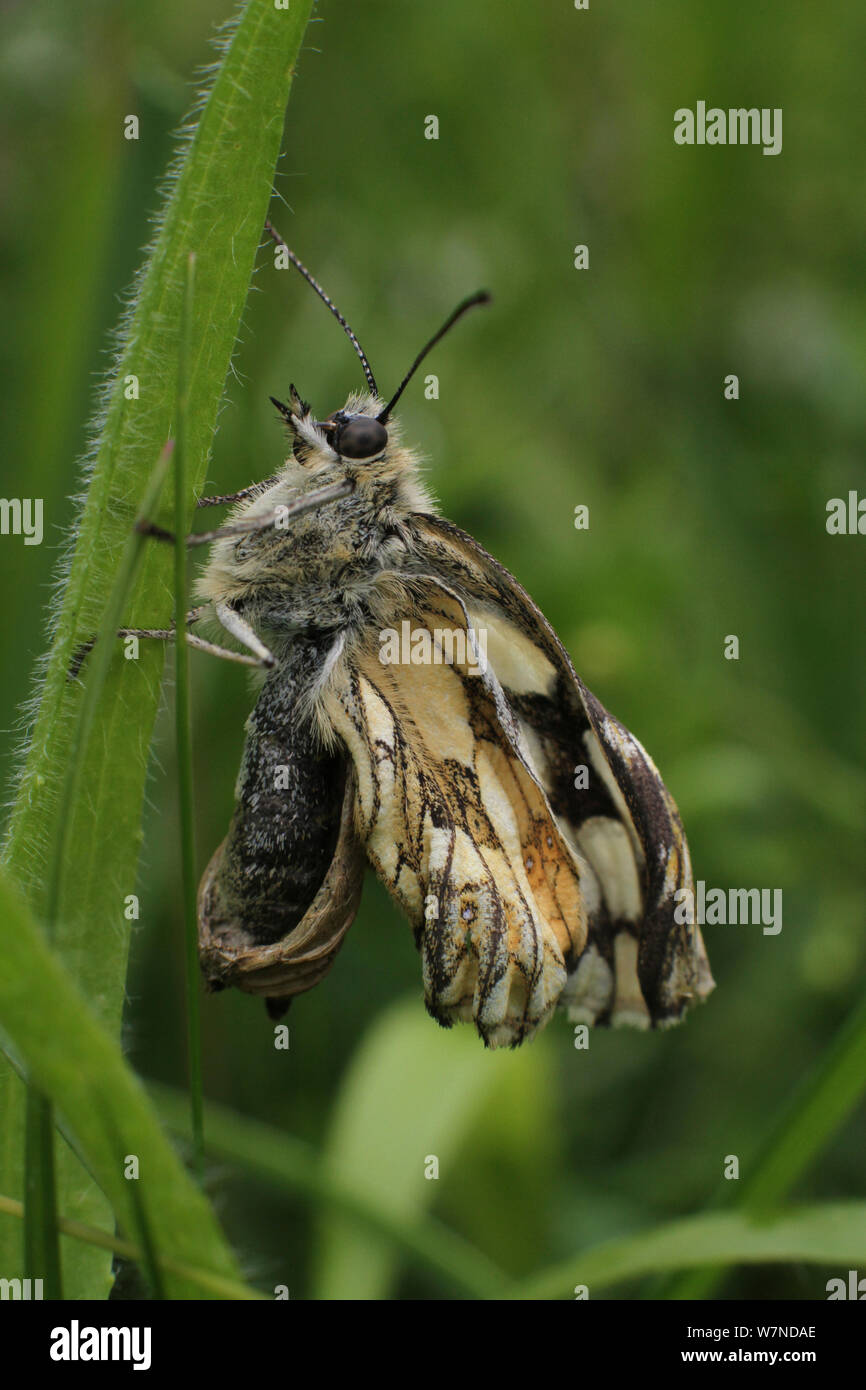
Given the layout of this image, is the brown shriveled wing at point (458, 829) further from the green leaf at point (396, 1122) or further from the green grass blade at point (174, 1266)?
the green leaf at point (396, 1122)

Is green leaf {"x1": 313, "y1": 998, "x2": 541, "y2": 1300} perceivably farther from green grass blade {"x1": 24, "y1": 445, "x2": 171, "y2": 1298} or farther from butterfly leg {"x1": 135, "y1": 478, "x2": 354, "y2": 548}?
butterfly leg {"x1": 135, "y1": 478, "x2": 354, "y2": 548}

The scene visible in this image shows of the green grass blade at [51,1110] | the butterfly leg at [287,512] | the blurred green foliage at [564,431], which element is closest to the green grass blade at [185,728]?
the green grass blade at [51,1110]

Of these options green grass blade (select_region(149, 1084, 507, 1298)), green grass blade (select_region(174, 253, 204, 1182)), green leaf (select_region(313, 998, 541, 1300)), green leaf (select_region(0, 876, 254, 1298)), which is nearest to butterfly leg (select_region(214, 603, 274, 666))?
green grass blade (select_region(174, 253, 204, 1182))

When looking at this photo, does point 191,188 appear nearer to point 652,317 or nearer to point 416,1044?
point 416,1044

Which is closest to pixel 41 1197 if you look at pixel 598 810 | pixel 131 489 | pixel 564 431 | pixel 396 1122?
pixel 131 489

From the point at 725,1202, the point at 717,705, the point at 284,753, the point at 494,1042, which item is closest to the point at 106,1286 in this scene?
the point at 494,1042
